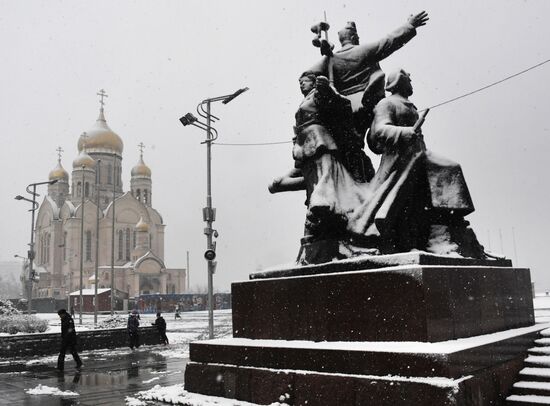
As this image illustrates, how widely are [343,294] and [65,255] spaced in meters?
65.3

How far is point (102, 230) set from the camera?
6494 cm

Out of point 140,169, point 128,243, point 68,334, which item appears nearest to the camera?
point 68,334

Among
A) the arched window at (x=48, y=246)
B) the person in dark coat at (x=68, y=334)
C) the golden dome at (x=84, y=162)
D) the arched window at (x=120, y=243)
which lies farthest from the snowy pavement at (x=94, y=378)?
the arched window at (x=48, y=246)

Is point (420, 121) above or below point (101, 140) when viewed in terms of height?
below

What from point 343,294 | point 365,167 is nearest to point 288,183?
point 365,167

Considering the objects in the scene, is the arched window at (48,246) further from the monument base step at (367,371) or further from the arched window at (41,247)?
the monument base step at (367,371)

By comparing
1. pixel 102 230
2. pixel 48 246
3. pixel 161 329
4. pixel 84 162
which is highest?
pixel 84 162

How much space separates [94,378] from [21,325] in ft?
39.9

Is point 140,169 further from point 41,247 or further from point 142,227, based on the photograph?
point 41,247

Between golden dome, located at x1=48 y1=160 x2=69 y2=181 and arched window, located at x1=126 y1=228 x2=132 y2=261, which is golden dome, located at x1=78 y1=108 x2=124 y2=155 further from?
arched window, located at x1=126 y1=228 x2=132 y2=261

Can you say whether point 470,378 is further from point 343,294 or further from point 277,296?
point 277,296

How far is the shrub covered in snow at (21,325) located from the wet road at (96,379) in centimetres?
733

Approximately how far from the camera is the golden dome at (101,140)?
69.6 metres

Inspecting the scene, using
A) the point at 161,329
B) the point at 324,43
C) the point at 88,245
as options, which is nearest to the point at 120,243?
the point at 88,245
